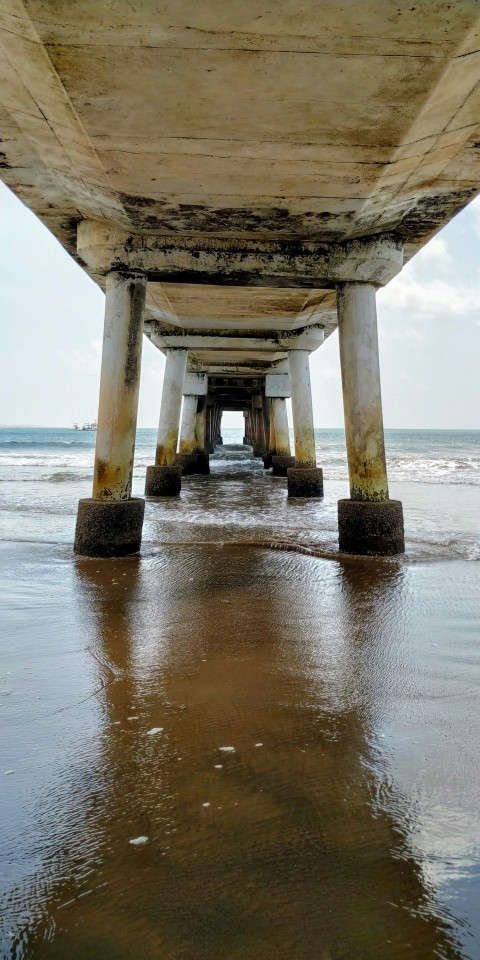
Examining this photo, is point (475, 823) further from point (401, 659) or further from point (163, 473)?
point (163, 473)

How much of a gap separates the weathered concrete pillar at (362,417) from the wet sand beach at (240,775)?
81.9 inches

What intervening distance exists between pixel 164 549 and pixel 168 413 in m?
7.15

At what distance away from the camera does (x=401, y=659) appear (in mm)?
3270

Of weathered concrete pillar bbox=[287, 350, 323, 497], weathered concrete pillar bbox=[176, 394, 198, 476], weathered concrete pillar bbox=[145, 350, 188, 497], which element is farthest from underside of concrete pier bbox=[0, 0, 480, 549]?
weathered concrete pillar bbox=[176, 394, 198, 476]

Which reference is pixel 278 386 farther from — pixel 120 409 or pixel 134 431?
pixel 120 409

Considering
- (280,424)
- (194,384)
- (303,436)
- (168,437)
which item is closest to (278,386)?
(280,424)

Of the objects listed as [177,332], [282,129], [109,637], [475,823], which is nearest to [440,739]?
[475,823]

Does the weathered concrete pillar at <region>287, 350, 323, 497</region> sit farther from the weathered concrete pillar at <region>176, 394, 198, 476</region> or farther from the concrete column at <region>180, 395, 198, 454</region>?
the concrete column at <region>180, 395, 198, 454</region>

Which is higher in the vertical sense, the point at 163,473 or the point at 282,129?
the point at 282,129

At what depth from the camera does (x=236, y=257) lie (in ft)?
23.6

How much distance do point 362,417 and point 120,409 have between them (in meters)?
2.94

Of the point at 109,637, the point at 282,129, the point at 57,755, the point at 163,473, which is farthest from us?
the point at 163,473

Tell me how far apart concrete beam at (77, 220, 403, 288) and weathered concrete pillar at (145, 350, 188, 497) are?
6.35 meters

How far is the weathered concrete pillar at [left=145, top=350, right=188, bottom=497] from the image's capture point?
43.2 feet
